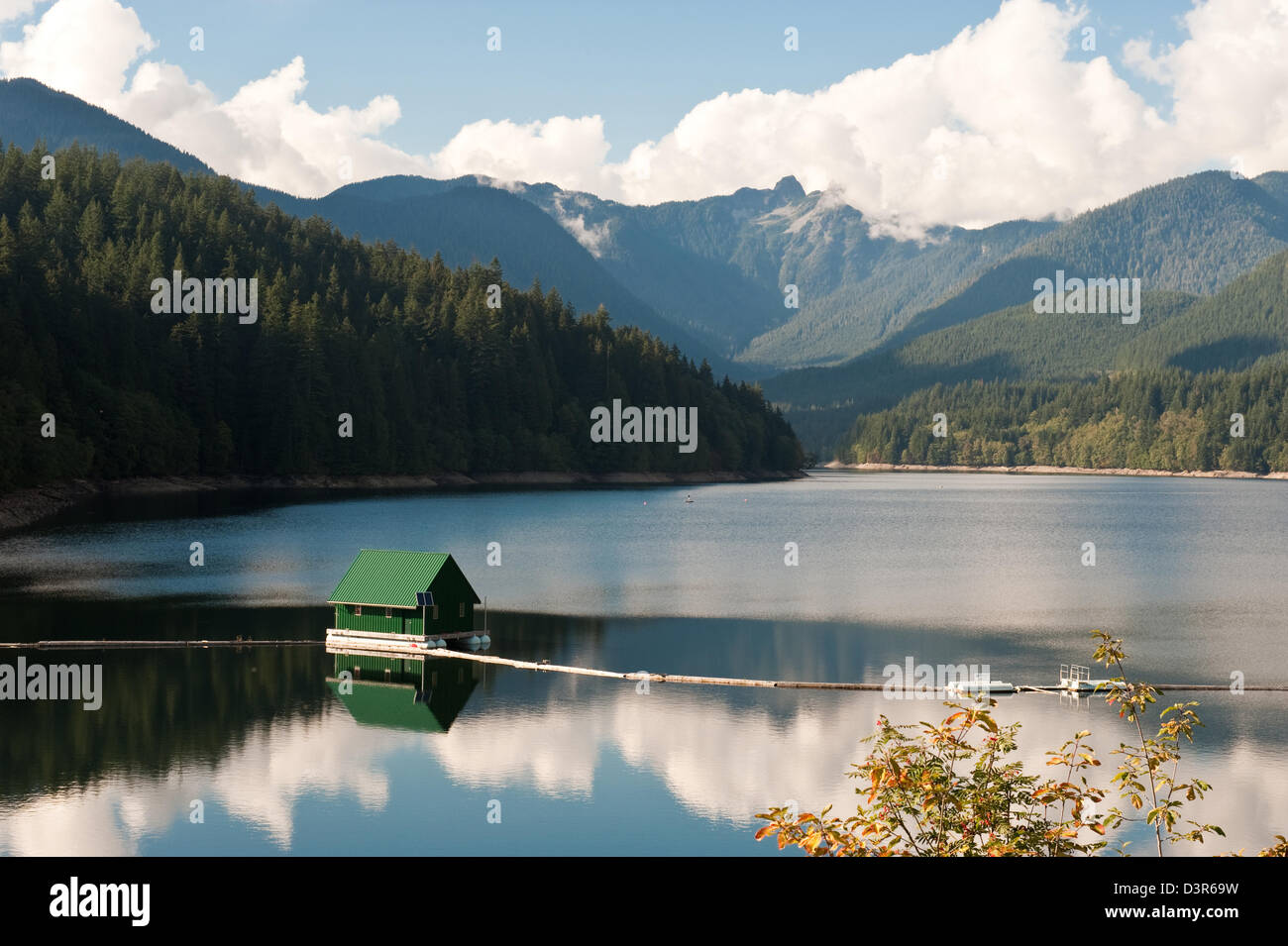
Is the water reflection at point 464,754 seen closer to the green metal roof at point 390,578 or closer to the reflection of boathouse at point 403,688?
the reflection of boathouse at point 403,688

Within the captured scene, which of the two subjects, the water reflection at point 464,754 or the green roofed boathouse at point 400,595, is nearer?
the water reflection at point 464,754

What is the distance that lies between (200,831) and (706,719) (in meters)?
18.9

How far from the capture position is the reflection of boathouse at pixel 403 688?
44938mm

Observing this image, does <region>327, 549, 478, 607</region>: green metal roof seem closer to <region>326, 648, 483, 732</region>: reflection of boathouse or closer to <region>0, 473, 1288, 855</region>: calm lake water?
<region>326, 648, 483, 732</region>: reflection of boathouse

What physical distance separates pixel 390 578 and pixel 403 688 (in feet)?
28.0

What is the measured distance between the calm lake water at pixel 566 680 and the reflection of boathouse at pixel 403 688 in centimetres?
20

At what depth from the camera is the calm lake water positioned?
33.4 meters

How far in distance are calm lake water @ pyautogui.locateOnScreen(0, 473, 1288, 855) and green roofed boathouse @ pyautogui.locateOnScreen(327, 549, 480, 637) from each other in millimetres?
2709

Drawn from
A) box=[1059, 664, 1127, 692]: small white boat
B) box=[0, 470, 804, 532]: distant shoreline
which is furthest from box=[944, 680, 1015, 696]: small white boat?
box=[0, 470, 804, 532]: distant shoreline

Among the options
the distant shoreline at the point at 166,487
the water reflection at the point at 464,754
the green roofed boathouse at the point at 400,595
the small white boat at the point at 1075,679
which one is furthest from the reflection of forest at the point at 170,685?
the distant shoreline at the point at 166,487

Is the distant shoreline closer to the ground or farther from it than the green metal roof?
farther from it

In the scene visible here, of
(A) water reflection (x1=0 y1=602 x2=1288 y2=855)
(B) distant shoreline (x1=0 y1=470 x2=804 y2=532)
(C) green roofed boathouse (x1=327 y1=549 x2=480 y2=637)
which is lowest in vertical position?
(A) water reflection (x1=0 y1=602 x2=1288 y2=855)

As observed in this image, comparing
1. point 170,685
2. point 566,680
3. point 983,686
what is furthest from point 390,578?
point 983,686

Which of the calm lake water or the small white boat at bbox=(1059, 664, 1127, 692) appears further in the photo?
the small white boat at bbox=(1059, 664, 1127, 692)
